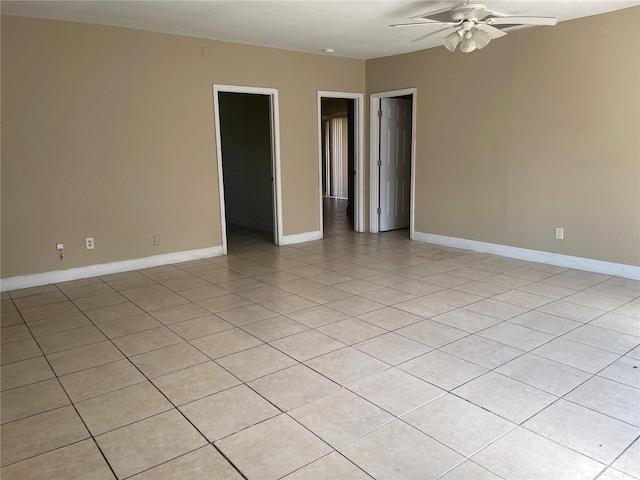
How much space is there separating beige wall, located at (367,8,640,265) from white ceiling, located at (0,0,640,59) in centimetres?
35

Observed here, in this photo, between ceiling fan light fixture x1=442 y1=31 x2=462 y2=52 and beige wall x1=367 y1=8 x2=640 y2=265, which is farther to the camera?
beige wall x1=367 y1=8 x2=640 y2=265

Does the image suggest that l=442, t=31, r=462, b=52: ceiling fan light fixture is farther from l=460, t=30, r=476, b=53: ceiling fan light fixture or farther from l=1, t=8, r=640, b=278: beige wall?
l=1, t=8, r=640, b=278: beige wall

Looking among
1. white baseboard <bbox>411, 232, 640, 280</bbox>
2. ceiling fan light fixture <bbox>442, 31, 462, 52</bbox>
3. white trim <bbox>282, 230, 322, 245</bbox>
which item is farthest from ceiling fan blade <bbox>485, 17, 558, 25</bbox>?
white trim <bbox>282, 230, 322, 245</bbox>

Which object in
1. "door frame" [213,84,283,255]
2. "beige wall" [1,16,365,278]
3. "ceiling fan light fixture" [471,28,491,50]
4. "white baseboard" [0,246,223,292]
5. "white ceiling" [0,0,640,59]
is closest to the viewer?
"ceiling fan light fixture" [471,28,491,50]

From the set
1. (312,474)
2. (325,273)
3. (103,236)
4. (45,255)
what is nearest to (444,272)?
(325,273)

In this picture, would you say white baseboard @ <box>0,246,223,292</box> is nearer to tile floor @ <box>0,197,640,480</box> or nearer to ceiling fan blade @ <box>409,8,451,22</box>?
tile floor @ <box>0,197,640,480</box>

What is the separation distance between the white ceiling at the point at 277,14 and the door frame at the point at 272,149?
60 centimetres

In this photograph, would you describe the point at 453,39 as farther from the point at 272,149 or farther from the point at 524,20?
the point at 272,149

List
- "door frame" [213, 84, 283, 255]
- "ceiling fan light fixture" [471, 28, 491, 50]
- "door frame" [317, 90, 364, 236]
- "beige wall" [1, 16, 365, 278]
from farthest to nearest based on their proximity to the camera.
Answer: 1. "door frame" [317, 90, 364, 236]
2. "door frame" [213, 84, 283, 255]
3. "beige wall" [1, 16, 365, 278]
4. "ceiling fan light fixture" [471, 28, 491, 50]

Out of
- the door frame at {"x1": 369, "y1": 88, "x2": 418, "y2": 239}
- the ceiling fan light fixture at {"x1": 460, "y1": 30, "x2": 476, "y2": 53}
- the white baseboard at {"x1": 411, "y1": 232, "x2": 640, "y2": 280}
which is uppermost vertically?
the ceiling fan light fixture at {"x1": 460, "y1": 30, "x2": 476, "y2": 53}

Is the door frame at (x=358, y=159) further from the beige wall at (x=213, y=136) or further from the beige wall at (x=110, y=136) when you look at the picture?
the beige wall at (x=110, y=136)

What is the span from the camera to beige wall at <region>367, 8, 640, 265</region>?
4332 millimetres

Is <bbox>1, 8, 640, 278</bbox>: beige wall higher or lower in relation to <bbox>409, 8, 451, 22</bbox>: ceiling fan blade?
lower

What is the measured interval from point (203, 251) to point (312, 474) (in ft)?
13.5
